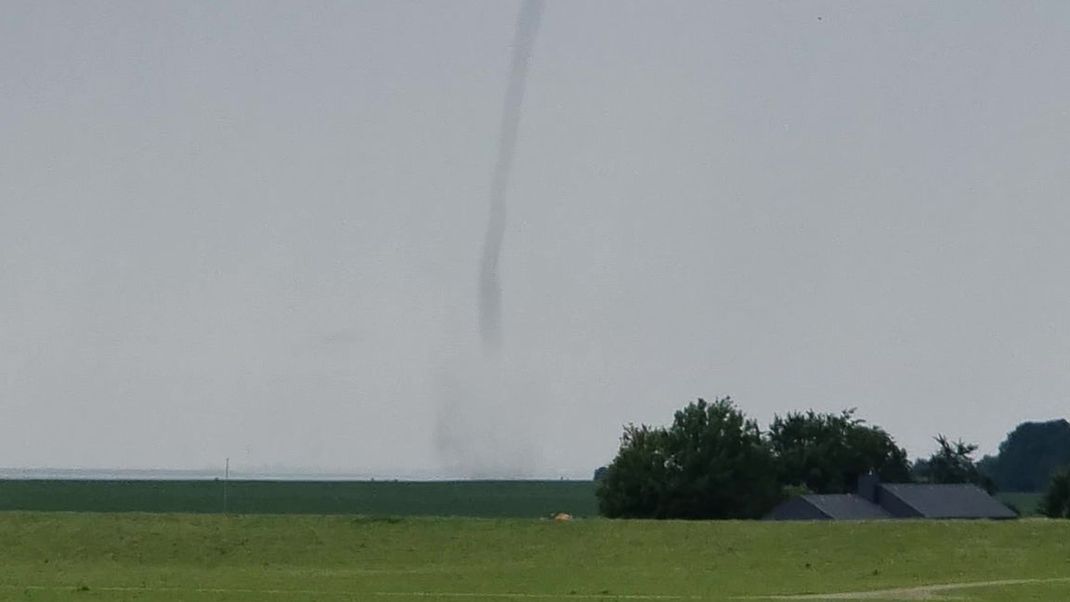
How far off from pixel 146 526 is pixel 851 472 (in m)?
54.3

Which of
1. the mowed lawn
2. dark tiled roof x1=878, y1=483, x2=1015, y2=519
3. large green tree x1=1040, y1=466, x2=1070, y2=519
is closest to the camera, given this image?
the mowed lawn

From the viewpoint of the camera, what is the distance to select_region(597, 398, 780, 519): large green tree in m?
70.6

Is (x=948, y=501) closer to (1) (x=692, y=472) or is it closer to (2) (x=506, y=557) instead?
(1) (x=692, y=472)

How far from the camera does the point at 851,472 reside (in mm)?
93438

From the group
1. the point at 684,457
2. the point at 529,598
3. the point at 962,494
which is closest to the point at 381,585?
the point at 529,598

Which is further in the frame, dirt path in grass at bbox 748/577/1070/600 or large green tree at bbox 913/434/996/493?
large green tree at bbox 913/434/996/493

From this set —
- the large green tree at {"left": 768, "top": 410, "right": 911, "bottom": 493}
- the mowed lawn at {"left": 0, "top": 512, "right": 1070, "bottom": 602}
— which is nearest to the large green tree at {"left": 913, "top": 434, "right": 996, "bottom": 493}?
the large green tree at {"left": 768, "top": 410, "right": 911, "bottom": 493}

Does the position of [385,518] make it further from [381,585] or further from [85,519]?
[381,585]

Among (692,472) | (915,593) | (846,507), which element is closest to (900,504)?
(846,507)

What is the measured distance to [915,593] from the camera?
34.2 metres

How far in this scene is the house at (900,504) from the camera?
74312 mm

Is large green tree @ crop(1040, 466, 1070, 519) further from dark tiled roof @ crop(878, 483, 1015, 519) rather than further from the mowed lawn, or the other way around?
the mowed lawn

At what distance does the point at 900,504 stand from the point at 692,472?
508 inches

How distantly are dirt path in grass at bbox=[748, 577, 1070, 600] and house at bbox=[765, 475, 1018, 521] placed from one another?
35669 millimetres
